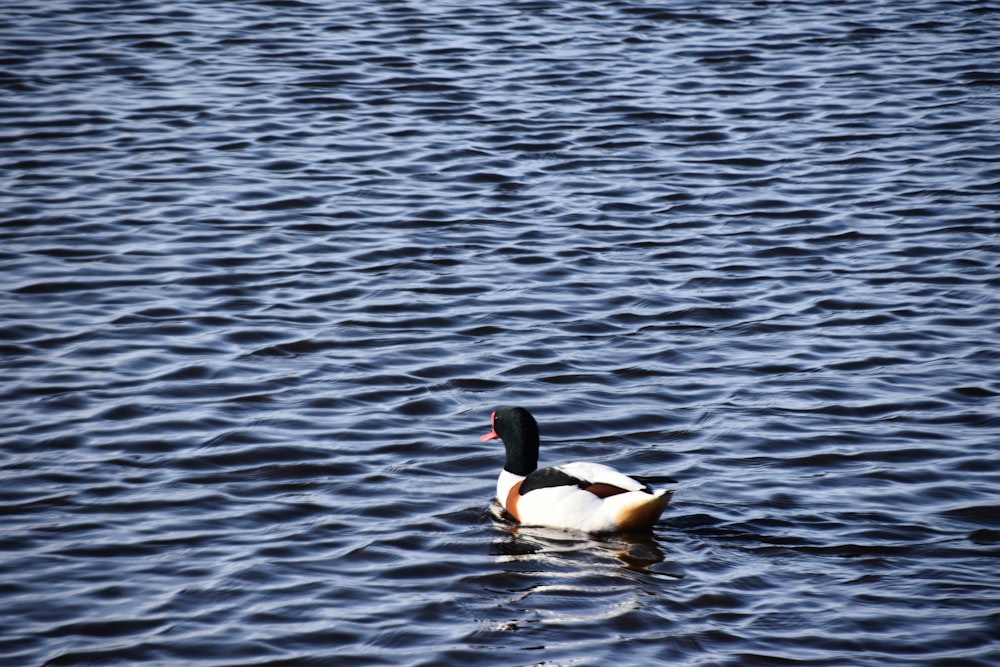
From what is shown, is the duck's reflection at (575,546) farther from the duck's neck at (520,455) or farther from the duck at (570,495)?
the duck's neck at (520,455)

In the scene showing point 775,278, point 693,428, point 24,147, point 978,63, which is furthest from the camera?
point 978,63

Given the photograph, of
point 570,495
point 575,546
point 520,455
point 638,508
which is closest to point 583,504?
point 570,495

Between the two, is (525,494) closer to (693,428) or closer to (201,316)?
(693,428)

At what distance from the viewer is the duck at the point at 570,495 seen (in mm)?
7477

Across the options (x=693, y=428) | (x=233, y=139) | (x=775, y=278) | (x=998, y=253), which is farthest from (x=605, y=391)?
(x=233, y=139)

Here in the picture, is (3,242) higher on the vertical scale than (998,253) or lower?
higher

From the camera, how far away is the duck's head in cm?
818

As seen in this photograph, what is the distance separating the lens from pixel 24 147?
47.1 feet

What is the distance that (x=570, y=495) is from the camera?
25.2ft

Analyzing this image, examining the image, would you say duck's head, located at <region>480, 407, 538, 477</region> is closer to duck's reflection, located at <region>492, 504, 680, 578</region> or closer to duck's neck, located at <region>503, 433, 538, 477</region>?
duck's neck, located at <region>503, 433, 538, 477</region>

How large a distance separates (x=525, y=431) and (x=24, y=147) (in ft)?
28.0

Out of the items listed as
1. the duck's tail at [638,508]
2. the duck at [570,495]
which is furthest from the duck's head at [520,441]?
the duck's tail at [638,508]

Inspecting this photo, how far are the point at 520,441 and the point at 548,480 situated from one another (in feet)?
1.56

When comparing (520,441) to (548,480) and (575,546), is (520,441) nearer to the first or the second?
(548,480)
